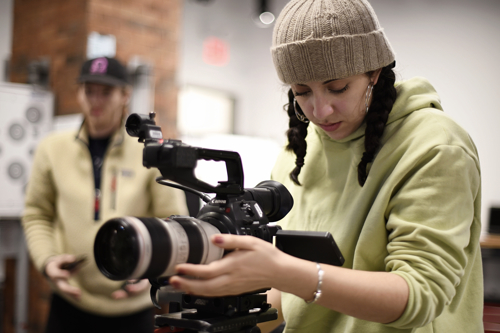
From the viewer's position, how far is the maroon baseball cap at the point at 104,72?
1899 mm

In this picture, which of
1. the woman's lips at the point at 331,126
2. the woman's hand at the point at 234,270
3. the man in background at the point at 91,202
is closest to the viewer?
the woman's hand at the point at 234,270

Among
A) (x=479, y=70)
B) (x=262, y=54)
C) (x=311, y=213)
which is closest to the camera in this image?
(x=311, y=213)

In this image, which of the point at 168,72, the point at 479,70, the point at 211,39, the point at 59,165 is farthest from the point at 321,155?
the point at 211,39

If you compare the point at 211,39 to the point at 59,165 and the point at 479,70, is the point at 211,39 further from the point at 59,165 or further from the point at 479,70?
the point at 59,165

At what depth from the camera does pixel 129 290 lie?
5.59ft

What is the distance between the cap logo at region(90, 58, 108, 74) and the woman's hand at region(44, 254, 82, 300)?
0.74m

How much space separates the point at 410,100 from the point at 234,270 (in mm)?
524

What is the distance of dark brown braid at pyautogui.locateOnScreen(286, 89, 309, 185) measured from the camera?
109cm

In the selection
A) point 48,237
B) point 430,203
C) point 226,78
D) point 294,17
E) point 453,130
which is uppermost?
point 226,78

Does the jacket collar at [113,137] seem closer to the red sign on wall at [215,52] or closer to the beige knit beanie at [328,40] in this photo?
the beige knit beanie at [328,40]

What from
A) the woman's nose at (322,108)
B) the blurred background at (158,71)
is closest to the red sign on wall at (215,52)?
the blurred background at (158,71)

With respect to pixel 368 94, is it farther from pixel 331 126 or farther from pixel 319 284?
pixel 319 284

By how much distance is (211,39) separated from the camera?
227 inches

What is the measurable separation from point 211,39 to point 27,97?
3041 mm
